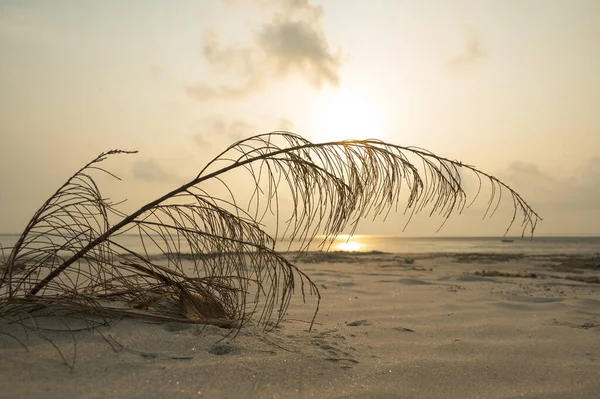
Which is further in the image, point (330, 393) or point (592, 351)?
point (592, 351)

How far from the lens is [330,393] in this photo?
1.88 meters

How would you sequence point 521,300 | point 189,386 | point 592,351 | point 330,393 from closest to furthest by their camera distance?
point 189,386, point 330,393, point 592,351, point 521,300

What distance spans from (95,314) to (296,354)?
1.03 metres

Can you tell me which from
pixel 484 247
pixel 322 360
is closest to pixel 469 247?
pixel 484 247

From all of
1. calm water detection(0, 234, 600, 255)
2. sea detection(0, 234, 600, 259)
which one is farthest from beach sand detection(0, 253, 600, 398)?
calm water detection(0, 234, 600, 255)

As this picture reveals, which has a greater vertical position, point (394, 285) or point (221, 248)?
point (221, 248)

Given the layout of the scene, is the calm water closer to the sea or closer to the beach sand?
the sea

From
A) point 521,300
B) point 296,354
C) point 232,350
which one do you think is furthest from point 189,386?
point 521,300

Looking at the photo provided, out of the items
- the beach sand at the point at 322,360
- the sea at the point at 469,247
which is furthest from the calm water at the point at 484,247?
the beach sand at the point at 322,360

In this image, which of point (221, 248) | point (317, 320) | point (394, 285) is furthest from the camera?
point (394, 285)

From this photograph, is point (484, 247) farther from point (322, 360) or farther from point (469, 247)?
point (322, 360)

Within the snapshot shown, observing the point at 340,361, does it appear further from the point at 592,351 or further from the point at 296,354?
the point at 592,351

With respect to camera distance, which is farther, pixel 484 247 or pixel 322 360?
pixel 484 247

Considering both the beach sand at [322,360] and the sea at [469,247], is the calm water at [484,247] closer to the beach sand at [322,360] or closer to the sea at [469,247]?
the sea at [469,247]
